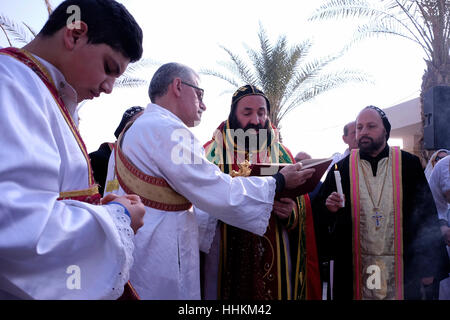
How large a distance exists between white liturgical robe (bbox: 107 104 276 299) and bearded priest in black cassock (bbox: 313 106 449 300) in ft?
5.24

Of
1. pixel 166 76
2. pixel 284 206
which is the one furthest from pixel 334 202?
pixel 166 76

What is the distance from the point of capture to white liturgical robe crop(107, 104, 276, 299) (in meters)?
2.27

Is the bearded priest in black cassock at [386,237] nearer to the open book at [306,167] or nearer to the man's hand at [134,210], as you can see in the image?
the open book at [306,167]

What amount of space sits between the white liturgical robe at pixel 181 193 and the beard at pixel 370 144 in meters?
2.42

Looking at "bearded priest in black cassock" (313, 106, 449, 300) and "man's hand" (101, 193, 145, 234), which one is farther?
"bearded priest in black cassock" (313, 106, 449, 300)

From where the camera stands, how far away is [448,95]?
6547 mm

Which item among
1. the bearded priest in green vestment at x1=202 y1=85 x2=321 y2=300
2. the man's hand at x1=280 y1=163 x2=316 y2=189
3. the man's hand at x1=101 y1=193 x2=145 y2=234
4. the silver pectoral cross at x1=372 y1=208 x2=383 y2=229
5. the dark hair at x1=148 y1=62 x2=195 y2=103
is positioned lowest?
the bearded priest in green vestment at x1=202 y1=85 x2=321 y2=300

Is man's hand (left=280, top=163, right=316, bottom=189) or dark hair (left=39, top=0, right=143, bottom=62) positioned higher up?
dark hair (left=39, top=0, right=143, bottom=62)

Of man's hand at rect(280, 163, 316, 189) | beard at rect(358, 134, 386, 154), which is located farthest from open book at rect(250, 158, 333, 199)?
beard at rect(358, 134, 386, 154)

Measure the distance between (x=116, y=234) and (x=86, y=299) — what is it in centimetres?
21

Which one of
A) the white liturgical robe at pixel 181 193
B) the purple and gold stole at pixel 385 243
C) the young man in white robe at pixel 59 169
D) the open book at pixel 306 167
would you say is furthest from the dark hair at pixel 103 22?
the purple and gold stole at pixel 385 243

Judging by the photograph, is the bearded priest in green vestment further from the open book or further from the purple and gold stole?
the purple and gold stole
